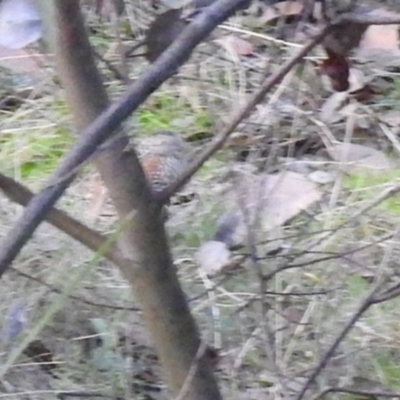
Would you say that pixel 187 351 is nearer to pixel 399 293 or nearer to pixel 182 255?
pixel 399 293

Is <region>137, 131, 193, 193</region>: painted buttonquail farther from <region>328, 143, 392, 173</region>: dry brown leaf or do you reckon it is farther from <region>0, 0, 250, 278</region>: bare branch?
<region>0, 0, 250, 278</region>: bare branch

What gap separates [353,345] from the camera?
4.17ft

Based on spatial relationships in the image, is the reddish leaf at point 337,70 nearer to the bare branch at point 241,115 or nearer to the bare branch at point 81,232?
the bare branch at point 241,115

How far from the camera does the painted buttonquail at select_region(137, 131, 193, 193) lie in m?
1.57

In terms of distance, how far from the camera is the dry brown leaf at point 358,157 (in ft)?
5.49

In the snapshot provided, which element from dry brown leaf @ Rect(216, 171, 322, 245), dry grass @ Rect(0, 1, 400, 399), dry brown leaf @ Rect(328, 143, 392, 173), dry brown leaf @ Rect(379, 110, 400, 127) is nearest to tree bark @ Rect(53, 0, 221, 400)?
dry grass @ Rect(0, 1, 400, 399)

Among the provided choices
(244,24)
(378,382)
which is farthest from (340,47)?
(244,24)

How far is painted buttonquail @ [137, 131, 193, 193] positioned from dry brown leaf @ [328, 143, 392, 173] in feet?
0.85

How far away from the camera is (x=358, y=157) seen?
1.71 meters

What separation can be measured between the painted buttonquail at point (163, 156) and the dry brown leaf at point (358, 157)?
260 mm

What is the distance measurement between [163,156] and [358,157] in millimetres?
349

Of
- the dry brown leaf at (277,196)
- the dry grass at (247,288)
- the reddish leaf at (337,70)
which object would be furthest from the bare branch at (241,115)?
the dry brown leaf at (277,196)

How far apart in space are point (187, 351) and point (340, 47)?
0.96 feet

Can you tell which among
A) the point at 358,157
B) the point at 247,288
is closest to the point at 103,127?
the point at 247,288
